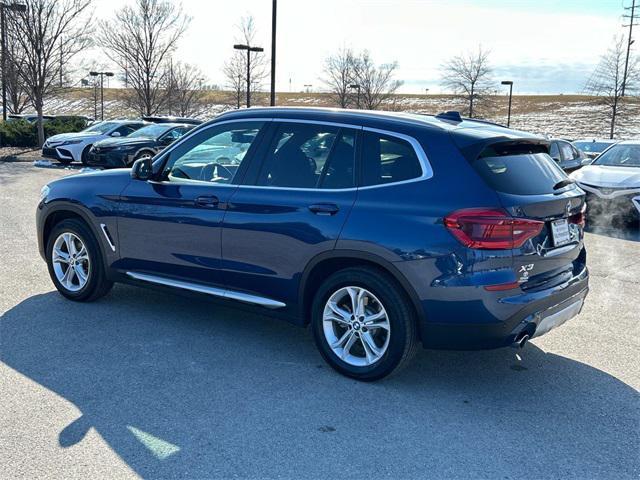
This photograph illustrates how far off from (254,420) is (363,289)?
113 centimetres

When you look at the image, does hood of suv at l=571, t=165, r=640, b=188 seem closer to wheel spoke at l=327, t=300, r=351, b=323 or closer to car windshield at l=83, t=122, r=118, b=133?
wheel spoke at l=327, t=300, r=351, b=323

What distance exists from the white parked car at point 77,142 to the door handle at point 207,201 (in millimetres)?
15947

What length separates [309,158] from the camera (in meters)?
4.63

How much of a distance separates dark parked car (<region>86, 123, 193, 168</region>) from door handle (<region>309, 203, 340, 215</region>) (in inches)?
584

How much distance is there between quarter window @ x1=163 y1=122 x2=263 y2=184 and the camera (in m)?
4.98

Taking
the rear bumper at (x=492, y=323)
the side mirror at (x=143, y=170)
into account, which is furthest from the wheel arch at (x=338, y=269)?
the side mirror at (x=143, y=170)

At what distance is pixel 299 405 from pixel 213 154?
2.25 metres

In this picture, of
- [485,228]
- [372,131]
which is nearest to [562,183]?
[485,228]

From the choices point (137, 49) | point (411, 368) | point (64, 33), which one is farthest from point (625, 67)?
point (411, 368)

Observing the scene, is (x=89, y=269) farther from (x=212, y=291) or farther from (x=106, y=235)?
(x=212, y=291)

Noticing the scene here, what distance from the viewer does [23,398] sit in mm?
3945

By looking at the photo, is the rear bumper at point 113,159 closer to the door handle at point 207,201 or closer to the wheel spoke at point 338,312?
the door handle at point 207,201

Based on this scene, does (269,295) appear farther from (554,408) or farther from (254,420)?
(554,408)

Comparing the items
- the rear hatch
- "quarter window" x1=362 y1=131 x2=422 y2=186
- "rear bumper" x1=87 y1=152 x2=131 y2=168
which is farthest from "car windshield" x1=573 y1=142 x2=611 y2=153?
"quarter window" x1=362 y1=131 x2=422 y2=186
